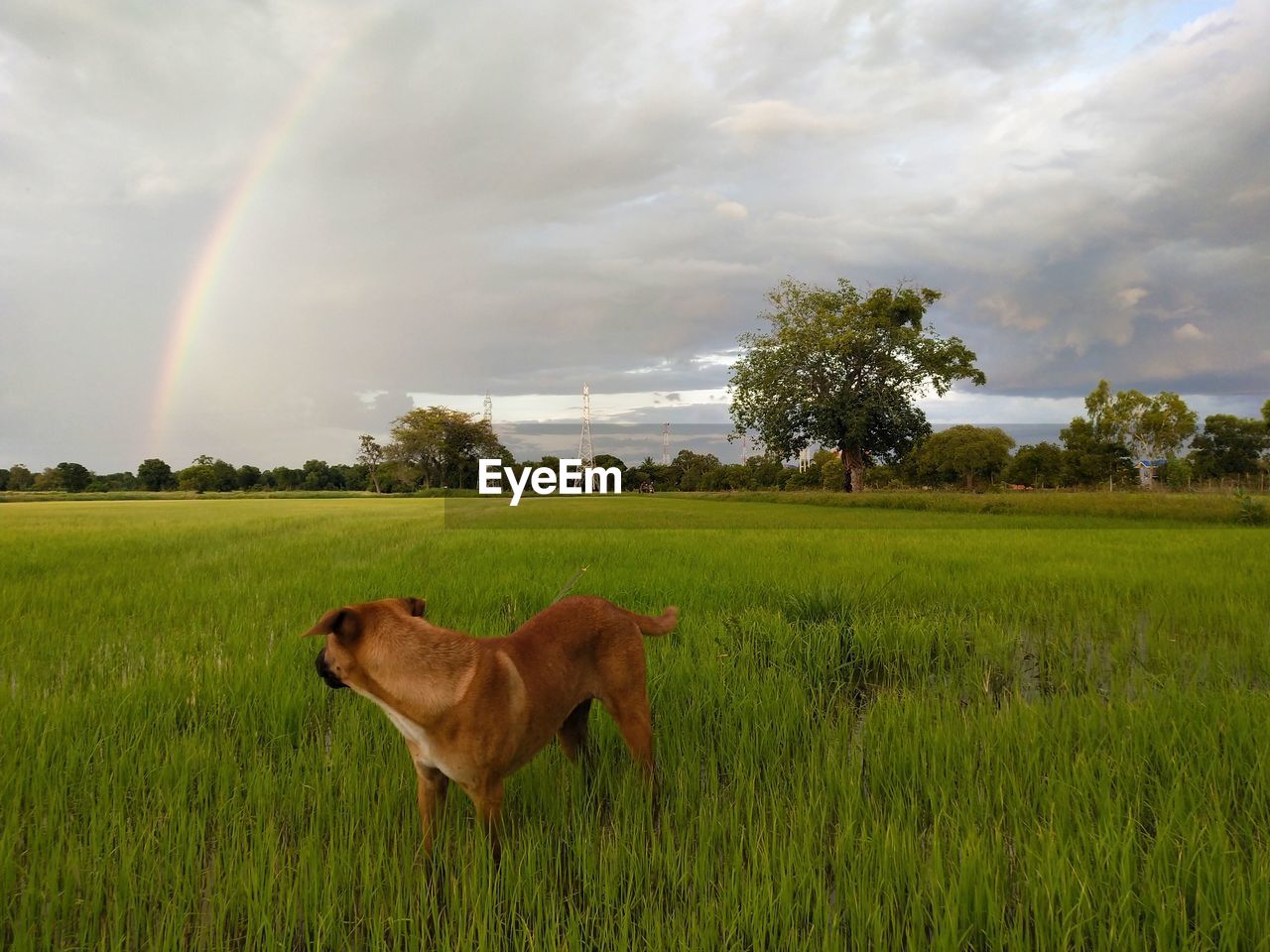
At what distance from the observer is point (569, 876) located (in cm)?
216

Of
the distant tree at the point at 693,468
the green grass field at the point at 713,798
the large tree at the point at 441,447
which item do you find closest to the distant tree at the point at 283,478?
the large tree at the point at 441,447

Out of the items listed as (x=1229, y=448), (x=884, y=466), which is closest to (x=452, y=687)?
(x=884, y=466)

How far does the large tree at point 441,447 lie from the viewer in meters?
92.2

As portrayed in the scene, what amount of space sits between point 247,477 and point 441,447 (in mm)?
36859

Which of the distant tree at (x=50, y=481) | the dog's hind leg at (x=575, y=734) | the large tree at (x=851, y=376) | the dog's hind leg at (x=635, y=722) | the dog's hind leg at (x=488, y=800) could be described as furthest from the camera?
the distant tree at (x=50, y=481)

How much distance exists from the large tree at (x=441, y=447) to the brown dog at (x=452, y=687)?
3612 inches

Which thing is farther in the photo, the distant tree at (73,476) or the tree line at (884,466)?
the distant tree at (73,476)

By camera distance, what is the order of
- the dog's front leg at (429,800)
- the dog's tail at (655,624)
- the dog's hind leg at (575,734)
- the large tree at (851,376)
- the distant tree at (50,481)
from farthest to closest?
1. the distant tree at (50,481)
2. the large tree at (851,376)
3. the dog's hind leg at (575,734)
4. the dog's tail at (655,624)
5. the dog's front leg at (429,800)

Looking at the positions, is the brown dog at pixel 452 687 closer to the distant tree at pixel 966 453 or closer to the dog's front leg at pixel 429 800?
the dog's front leg at pixel 429 800

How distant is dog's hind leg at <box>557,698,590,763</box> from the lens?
2885mm

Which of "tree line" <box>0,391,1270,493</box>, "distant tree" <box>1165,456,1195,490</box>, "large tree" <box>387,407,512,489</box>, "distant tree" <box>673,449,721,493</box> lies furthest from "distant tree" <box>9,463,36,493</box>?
"distant tree" <box>1165,456,1195,490</box>

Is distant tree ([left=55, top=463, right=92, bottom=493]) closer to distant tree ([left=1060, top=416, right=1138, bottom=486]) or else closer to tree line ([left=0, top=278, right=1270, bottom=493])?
tree line ([left=0, top=278, right=1270, bottom=493])

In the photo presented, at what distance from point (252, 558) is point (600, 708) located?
943 cm

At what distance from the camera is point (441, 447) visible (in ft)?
305
